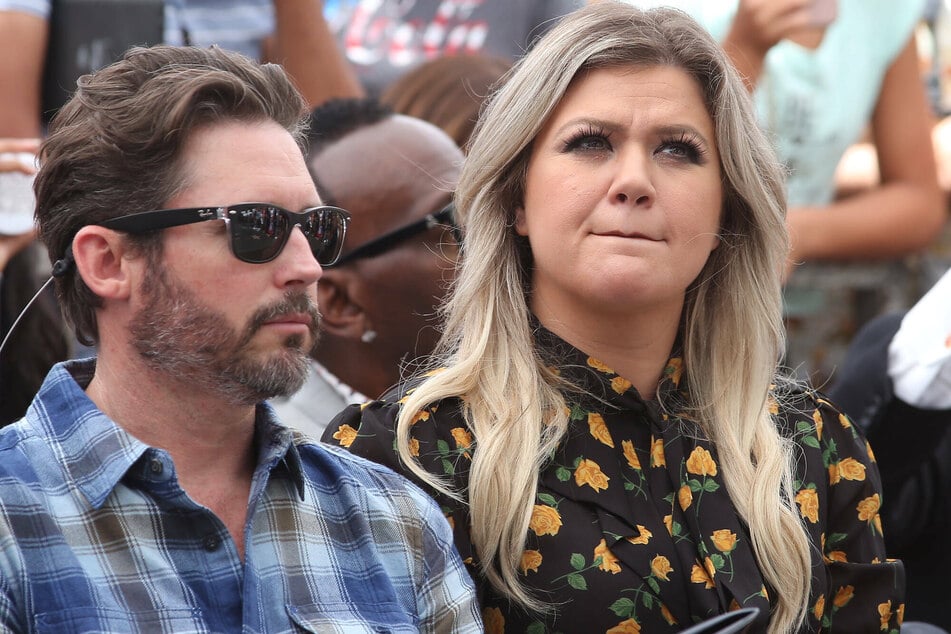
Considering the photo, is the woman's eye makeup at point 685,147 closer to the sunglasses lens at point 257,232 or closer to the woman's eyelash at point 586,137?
the woman's eyelash at point 586,137

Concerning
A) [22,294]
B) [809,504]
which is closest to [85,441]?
[809,504]

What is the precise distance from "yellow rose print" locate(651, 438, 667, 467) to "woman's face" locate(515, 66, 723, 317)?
0.25 metres

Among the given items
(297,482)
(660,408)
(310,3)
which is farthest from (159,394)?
(310,3)

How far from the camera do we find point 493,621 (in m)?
2.28

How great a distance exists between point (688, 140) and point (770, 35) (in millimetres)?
1705

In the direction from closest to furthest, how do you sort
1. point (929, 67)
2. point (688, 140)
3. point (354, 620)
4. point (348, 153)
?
point (354, 620) < point (688, 140) < point (348, 153) < point (929, 67)

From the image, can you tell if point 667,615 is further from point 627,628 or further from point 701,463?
point 701,463

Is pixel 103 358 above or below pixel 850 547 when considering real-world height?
above

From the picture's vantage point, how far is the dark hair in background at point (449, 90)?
3.96m

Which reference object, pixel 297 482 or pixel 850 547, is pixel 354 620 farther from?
pixel 850 547

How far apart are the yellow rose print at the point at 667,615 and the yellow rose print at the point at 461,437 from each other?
434 mm

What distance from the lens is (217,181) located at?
79.7 inches

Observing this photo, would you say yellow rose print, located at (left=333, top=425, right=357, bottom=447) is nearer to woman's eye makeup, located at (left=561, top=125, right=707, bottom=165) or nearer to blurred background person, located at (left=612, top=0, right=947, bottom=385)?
woman's eye makeup, located at (left=561, top=125, right=707, bottom=165)

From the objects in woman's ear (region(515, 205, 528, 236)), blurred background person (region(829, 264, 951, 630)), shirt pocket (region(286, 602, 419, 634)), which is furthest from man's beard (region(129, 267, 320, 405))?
blurred background person (region(829, 264, 951, 630))
